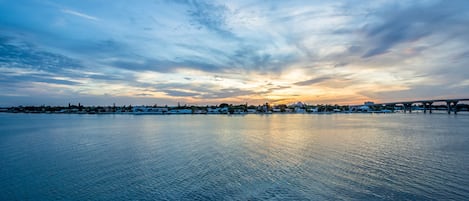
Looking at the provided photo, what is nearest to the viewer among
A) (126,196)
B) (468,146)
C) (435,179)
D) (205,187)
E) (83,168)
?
(126,196)

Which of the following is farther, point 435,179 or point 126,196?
point 435,179

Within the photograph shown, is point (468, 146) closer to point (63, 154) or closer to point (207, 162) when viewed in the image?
point (207, 162)

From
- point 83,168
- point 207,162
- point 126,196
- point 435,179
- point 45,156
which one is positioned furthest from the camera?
point 45,156

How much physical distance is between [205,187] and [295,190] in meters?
3.78

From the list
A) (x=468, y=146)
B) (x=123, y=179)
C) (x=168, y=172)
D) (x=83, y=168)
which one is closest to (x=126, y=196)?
(x=123, y=179)

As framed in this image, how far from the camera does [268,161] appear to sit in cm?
1579

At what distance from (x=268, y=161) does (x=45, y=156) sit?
15464mm

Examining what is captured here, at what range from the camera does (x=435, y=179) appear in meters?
11.5

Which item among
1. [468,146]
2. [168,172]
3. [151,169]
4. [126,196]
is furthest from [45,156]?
[468,146]

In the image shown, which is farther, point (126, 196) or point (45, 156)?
point (45, 156)

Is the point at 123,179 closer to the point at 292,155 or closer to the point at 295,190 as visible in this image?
the point at 295,190

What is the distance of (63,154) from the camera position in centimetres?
1836

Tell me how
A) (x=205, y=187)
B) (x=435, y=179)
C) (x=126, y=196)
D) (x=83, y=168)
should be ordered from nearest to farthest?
(x=126, y=196) → (x=205, y=187) → (x=435, y=179) → (x=83, y=168)

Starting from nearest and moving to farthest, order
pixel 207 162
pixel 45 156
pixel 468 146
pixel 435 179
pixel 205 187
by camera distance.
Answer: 1. pixel 205 187
2. pixel 435 179
3. pixel 207 162
4. pixel 45 156
5. pixel 468 146
